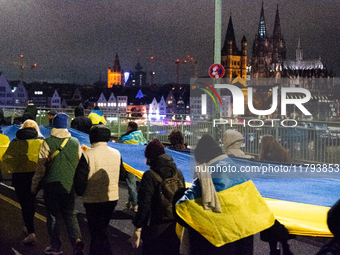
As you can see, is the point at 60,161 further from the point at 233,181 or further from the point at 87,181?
the point at 233,181

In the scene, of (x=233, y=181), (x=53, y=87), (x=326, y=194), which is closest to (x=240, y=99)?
(x=326, y=194)

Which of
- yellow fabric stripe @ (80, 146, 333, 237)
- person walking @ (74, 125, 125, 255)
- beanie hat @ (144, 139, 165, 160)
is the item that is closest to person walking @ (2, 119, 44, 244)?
person walking @ (74, 125, 125, 255)

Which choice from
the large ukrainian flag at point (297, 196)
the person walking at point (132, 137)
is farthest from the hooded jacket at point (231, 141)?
the person walking at point (132, 137)

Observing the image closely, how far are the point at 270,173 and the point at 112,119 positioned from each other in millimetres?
12486

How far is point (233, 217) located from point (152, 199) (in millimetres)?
1187

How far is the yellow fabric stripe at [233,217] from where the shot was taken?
352 centimetres

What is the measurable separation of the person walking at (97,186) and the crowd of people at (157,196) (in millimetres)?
12

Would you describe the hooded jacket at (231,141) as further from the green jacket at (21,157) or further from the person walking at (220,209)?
the green jacket at (21,157)

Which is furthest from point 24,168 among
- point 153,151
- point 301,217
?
point 301,217

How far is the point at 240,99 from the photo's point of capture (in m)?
8.93

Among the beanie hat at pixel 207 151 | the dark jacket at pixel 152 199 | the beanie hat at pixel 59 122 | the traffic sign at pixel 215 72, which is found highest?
the traffic sign at pixel 215 72

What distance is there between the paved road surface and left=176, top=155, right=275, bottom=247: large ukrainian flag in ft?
7.30

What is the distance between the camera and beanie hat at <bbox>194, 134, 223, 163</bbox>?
3.75 m

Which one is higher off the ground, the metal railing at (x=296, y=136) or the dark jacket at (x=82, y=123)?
the dark jacket at (x=82, y=123)
